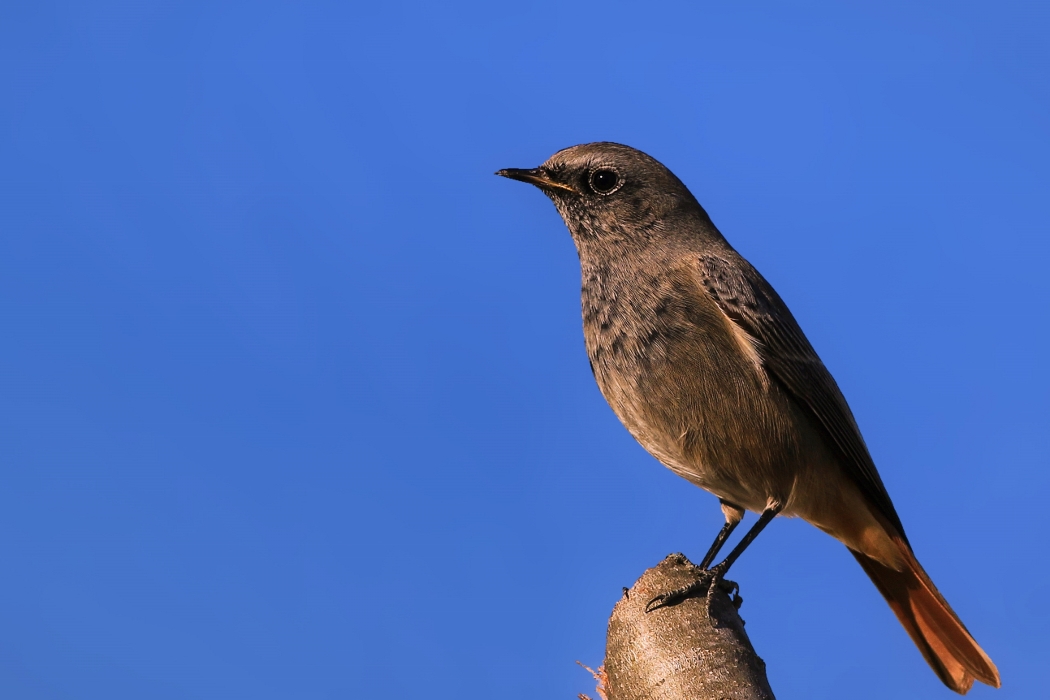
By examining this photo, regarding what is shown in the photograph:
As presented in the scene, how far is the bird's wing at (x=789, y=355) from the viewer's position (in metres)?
4.70

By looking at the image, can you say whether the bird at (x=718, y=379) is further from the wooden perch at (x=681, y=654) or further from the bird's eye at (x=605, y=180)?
the wooden perch at (x=681, y=654)

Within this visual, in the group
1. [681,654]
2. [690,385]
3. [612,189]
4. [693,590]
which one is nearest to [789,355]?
[690,385]

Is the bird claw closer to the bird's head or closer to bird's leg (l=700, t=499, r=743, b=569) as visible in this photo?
bird's leg (l=700, t=499, r=743, b=569)

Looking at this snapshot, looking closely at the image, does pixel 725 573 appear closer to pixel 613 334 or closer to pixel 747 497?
pixel 747 497

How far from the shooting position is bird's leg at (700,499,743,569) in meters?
4.76

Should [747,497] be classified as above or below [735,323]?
below

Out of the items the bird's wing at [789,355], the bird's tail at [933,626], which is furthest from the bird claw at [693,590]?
A: the bird's tail at [933,626]

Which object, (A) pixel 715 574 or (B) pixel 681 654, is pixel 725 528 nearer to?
(A) pixel 715 574

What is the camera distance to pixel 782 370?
4.71 metres

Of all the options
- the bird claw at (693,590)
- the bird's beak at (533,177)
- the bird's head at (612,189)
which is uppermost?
the bird's beak at (533,177)

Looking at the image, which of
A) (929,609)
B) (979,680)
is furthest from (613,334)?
(979,680)

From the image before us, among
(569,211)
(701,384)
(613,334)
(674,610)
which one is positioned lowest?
(674,610)

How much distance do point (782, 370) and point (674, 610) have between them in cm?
150

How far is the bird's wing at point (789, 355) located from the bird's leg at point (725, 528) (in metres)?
0.64
